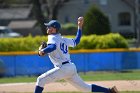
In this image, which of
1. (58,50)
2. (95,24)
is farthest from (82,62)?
(58,50)

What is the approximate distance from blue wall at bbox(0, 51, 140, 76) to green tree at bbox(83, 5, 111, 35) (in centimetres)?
1068

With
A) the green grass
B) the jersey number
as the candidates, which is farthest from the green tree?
the jersey number

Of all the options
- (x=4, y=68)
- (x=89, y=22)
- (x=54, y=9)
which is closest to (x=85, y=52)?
(x=4, y=68)

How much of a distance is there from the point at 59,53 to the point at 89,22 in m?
25.3

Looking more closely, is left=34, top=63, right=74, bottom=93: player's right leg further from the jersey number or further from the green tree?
the green tree

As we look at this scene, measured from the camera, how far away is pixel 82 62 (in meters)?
23.7

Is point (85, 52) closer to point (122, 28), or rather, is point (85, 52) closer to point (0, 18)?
point (122, 28)

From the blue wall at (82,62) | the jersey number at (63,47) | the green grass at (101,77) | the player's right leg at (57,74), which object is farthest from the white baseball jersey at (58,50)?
the blue wall at (82,62)

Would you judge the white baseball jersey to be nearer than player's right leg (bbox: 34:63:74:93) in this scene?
Yes

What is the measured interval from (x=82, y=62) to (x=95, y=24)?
38.0 ft

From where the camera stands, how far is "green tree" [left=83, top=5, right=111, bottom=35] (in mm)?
35031

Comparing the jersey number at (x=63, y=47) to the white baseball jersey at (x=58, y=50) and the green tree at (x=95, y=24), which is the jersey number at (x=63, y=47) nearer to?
the white baseball jersey at (x=58, y=50)

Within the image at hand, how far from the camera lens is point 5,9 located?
235 ft

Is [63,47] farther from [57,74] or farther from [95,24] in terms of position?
[95,24]
